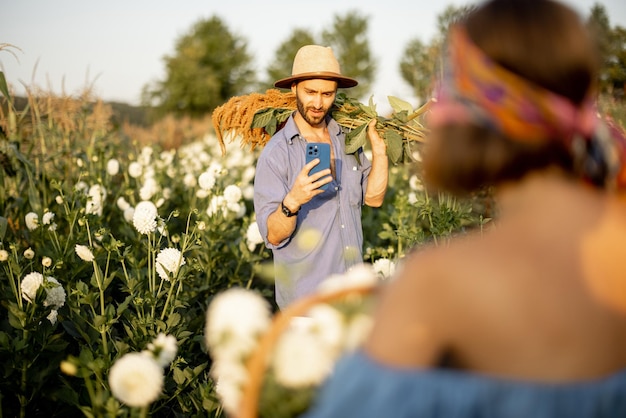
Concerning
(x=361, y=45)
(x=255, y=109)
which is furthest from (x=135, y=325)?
(x=361, y=45)

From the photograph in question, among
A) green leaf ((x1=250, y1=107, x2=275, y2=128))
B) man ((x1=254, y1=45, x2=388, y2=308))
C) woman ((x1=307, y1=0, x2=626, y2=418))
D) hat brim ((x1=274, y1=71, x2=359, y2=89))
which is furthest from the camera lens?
green leaf ((x1=250, y1=107, x2=275, y2=128))

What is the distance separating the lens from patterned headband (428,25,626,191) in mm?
1049

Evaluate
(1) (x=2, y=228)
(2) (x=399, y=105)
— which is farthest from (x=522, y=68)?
(1) (x=2, y=228)

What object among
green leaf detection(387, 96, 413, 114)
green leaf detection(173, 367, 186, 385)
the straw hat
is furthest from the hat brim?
green leaf detection(173, 367, 186, 385)

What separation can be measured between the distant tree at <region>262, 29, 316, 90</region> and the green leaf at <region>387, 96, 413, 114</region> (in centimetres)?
4166

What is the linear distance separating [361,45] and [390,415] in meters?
49.5

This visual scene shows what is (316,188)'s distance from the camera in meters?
2.85

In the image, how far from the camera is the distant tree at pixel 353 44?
159ft

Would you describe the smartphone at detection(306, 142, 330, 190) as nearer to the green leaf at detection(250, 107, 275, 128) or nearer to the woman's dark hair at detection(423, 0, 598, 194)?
the green leaf at detection(250, 107, 275, 128)

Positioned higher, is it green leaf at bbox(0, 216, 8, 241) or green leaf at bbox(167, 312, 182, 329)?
green leaf at bbox(0, 216, 8, 241)

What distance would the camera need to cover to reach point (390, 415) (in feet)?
3.29

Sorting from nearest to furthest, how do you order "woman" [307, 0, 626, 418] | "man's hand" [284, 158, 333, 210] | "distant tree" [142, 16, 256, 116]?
"woman" [307, 0, 626, 418] → "man's hand" [284, 158, 333, 210] → "distant tree" [142, 16, 256, 116]

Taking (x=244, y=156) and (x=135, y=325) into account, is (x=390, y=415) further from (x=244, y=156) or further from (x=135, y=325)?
(x=244, y=156)

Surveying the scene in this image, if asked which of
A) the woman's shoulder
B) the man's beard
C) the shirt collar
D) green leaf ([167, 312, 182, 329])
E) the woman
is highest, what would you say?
the man's beard
